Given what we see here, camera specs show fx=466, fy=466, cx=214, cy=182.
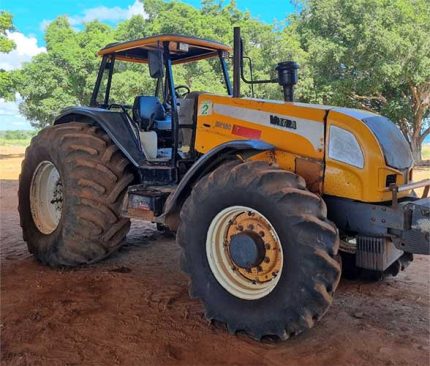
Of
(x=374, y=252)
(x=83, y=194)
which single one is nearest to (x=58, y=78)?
(x=83, y=194)

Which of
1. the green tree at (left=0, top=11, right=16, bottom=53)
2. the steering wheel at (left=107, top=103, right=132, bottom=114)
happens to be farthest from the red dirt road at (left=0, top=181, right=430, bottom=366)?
the green tree at (left=0, top=11, right=16, bottom=53)

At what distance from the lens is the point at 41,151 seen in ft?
17.8

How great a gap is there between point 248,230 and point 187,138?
1.60m

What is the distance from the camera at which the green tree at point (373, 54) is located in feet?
52.8

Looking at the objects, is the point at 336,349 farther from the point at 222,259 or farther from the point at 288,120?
the point at 288,120

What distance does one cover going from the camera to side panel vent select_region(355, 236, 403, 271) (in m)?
3.44

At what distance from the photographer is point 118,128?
17.1 feet

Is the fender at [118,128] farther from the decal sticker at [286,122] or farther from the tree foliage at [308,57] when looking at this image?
the tree foliage at [308,57]

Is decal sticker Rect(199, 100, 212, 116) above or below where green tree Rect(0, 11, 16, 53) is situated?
below

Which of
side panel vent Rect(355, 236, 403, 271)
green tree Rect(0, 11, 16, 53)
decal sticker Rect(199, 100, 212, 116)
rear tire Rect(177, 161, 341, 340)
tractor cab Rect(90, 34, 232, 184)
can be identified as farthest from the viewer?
green tree Rect(0, 11, 16, 53)

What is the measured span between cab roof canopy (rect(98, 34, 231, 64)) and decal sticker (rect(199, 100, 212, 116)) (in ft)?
2.80

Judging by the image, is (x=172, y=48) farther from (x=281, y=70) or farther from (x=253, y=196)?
(x=253, y=196)

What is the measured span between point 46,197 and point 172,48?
7.85ft

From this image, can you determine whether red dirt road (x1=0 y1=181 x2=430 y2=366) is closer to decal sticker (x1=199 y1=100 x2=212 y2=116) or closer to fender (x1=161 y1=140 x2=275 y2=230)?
fender (x1=161 y1=140 x2=275 y2=230)
